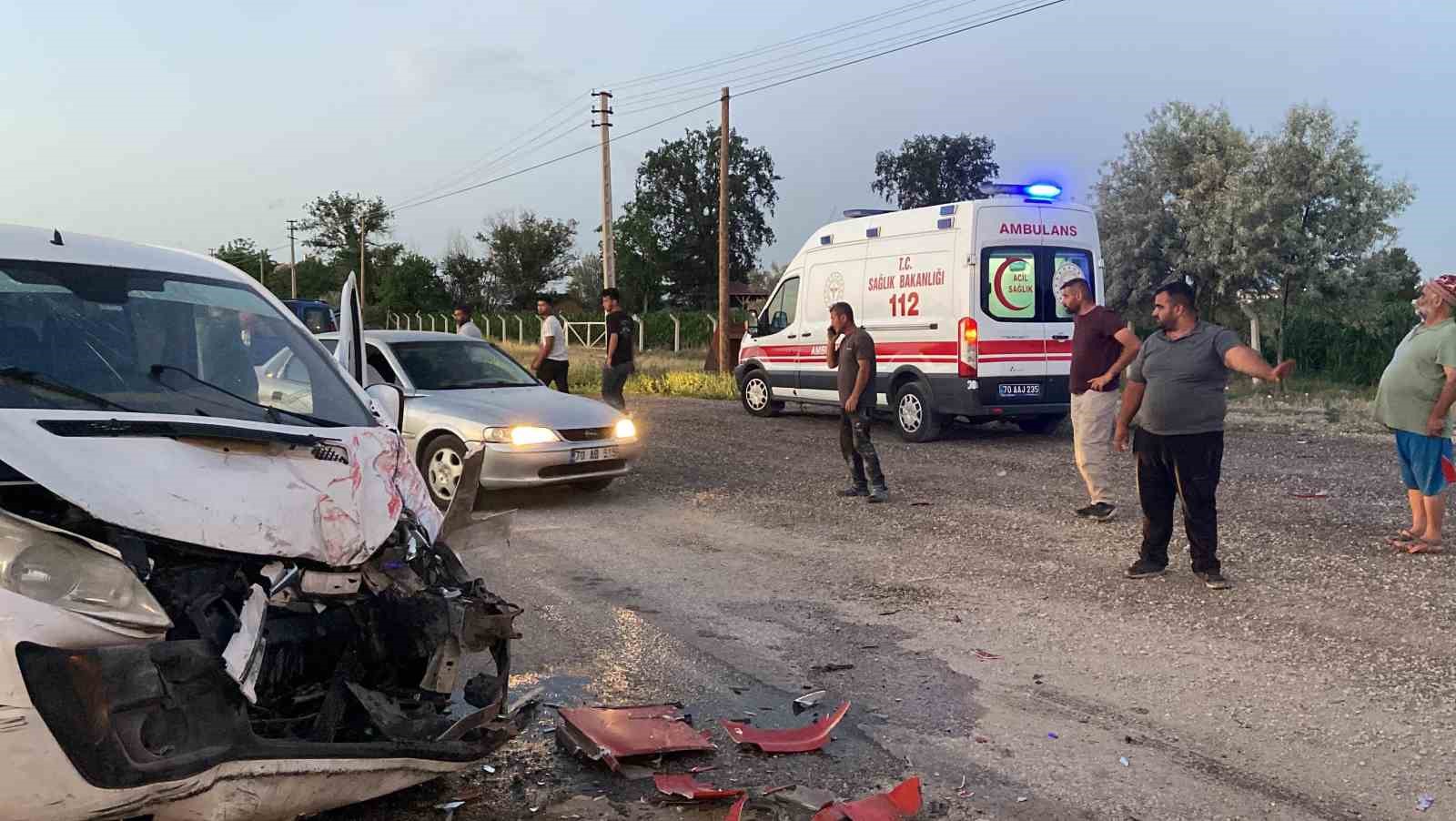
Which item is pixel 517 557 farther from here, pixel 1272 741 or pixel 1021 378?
pixel 1021 378

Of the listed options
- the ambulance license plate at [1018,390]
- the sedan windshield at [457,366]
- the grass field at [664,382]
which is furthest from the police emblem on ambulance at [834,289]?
the grass field at [664,382]

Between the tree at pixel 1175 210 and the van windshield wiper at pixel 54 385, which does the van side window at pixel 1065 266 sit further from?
the tree at pixel 1175 210

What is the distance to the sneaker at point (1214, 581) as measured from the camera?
6.00 metres

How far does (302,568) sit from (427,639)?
463 millimetres

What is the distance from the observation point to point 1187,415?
602 centimetres

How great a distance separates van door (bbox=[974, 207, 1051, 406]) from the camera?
12.0 m

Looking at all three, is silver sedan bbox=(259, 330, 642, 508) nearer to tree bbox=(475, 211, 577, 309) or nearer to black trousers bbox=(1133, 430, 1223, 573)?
black trousers bbox=(1133, 430, 1223, 573)

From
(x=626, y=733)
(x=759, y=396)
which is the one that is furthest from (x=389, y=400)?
(x=759, y=396)

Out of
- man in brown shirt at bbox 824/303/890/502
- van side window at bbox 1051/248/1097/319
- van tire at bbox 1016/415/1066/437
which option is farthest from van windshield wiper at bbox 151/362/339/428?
van tire at bbox 1016/415/1066/437

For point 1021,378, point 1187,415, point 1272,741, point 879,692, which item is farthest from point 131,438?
point 1021,378

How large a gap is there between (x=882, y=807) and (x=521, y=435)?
18.3 feet

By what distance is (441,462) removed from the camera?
28.2 ft

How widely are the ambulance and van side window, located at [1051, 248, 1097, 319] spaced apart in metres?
0.01

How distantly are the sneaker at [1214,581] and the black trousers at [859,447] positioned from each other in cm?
324
